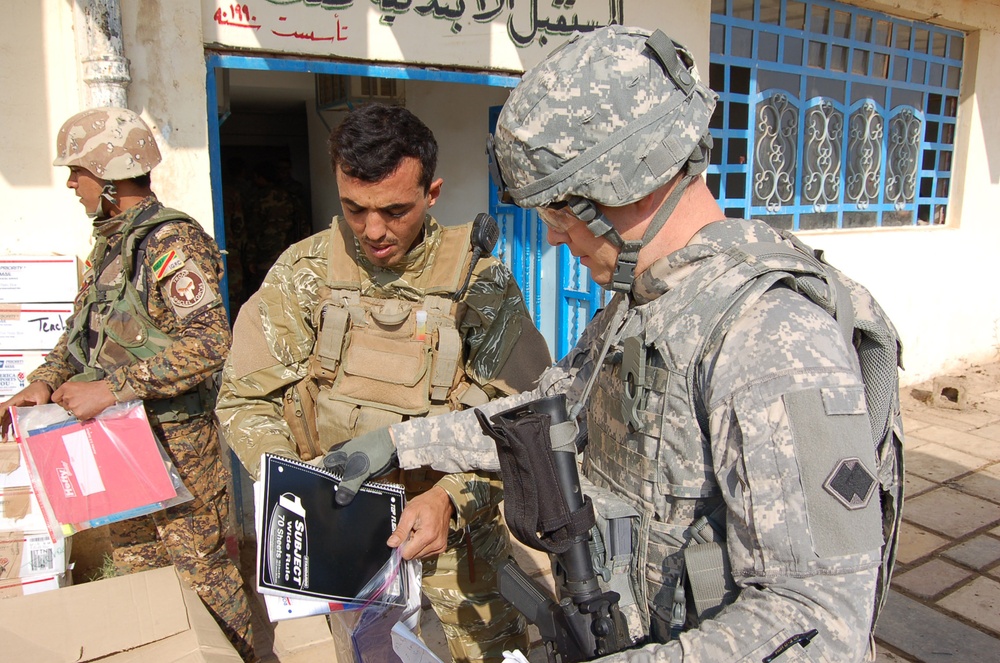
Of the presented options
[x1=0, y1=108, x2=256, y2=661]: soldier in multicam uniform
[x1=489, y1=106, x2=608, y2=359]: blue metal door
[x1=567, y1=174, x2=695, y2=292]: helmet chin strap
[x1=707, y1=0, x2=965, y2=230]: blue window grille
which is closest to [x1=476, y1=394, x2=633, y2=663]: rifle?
[x1=567, y1=174, x2=695, y2=292]: helmet chin strap

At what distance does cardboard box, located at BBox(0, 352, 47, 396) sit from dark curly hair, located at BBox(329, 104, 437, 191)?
1.86 meters

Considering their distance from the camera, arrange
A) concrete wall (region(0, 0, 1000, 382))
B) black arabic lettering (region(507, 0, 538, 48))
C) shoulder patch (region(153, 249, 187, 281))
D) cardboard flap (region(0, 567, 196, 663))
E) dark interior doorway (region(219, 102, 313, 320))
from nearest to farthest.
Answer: cardboard flap (region(0, 567, 196, 663))
shoulder patch (region(153, 249, 187, 281))
concrete wall (region(0, 0, 1000, 382))
black arabic lettering (region(507, 0, 538, 48))
dark interior doorway (region(219, 102, 313, 320))

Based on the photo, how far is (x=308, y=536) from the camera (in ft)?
4.68

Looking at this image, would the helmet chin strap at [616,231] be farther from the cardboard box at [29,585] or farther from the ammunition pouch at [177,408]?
the cardboard box at [29,585]

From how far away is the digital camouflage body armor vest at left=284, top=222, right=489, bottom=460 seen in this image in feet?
6.18

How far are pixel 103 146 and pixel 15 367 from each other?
3.71 ft

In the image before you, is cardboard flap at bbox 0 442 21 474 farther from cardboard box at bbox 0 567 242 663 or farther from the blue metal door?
the blue metal door

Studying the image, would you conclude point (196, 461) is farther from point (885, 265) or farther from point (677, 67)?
point (885, 265)

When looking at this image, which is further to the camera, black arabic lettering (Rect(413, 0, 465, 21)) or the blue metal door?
the blue metal door

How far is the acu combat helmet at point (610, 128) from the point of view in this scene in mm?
1188

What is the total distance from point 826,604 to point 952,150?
738cm

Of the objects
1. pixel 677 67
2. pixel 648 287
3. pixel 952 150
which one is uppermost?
pixel 952 150

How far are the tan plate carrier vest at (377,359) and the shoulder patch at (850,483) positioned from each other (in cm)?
112

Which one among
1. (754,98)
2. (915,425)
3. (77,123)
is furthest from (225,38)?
(915,425)
